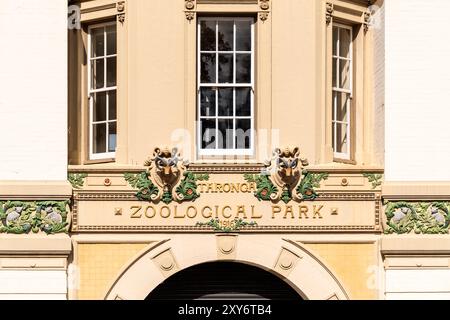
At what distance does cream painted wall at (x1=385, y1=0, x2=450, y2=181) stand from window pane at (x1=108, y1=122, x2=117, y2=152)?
4.62 meters

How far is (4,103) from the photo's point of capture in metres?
24.3

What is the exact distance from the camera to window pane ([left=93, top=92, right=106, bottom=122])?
2538cm

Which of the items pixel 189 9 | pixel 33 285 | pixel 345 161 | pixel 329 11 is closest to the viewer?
pixel 33 285

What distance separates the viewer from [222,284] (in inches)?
973

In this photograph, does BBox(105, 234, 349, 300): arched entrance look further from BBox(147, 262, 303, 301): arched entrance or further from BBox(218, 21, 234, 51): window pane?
BBox(218, 21, 234, 51): window pane

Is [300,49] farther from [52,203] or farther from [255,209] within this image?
[52,203]

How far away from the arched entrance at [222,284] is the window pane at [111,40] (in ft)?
13.1

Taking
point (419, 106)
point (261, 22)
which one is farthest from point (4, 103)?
point (419, 106)

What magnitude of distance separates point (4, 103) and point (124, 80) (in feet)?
6.66

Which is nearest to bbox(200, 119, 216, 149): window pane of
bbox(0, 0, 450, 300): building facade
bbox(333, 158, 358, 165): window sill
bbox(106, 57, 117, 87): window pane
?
bbox(0, 0, 450, 300): building facade

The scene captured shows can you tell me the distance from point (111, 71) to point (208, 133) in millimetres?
2020

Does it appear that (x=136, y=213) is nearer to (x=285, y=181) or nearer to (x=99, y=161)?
(x=99, y=161)

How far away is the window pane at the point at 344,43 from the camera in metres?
25.6

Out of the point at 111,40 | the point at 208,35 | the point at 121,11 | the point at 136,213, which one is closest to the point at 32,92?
the point at 111,40
